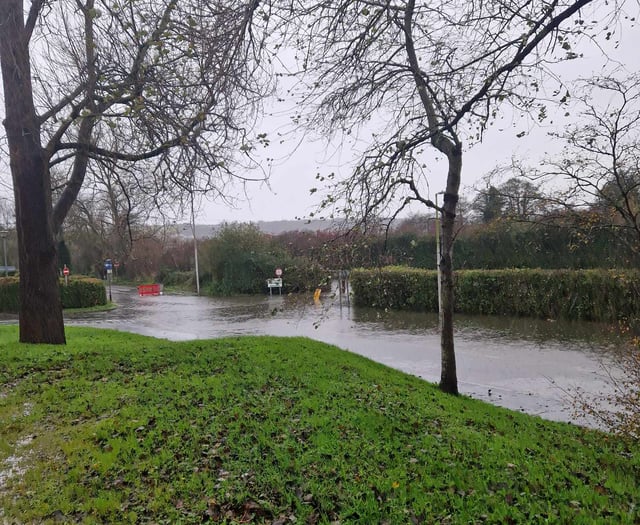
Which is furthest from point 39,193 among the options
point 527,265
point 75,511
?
point 527,265

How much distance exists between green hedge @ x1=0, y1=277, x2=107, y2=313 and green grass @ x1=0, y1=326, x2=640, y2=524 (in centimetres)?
1730

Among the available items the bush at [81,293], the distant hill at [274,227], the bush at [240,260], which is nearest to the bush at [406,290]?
the distant hill at [274,227]

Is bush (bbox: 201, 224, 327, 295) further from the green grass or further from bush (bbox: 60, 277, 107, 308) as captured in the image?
the green grass

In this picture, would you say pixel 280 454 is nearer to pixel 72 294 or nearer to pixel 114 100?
pixel 114 100

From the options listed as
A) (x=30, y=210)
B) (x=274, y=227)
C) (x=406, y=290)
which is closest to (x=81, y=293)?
(x=406, y=290)

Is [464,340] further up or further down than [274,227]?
further down

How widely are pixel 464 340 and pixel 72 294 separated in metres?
18.3

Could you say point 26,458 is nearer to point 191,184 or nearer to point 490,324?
point 191,184

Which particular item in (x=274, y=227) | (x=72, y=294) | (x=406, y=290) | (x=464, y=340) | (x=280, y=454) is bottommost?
(x=464, y=340)

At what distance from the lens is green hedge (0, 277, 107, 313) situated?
21938 mm

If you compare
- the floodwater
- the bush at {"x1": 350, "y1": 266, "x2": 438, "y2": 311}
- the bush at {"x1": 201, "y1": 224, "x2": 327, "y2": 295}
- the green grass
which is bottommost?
the floodwater

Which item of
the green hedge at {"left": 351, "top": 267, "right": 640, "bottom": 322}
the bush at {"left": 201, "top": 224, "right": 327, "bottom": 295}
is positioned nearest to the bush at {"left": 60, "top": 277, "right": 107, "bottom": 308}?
the bush at {"left": 201, "top": 224, "right": 327, "bottom": 295}

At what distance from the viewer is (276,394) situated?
5770 mm

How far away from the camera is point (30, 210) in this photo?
8336mm
